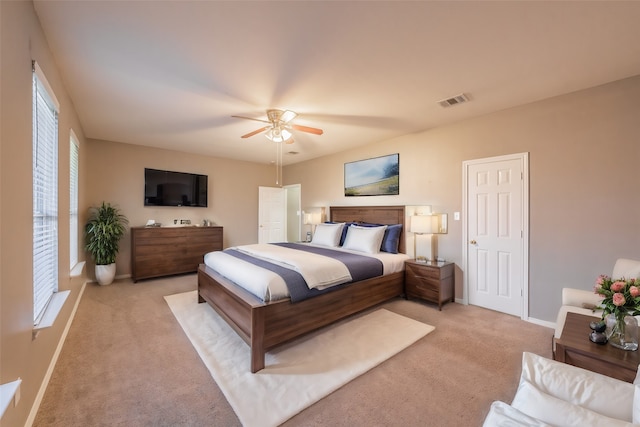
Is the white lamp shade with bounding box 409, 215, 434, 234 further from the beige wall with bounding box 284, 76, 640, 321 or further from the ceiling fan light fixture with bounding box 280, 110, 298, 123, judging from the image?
the ceiling fan light fixture with bounding box 280, 110, 298, 123

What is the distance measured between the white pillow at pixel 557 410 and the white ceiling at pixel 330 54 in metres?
2.12

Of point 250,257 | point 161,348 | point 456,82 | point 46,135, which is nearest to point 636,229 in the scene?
point 456,82

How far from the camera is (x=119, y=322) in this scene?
303 cm

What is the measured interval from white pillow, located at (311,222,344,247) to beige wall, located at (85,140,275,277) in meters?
2.49

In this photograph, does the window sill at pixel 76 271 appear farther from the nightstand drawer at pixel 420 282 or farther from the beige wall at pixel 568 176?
the beige wall at pixel 568 176

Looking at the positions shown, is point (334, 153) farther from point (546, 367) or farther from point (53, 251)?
point (546, 367)

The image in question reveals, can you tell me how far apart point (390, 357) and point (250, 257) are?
1.97 meters

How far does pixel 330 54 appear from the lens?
2.14 m

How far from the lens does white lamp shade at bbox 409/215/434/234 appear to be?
12.2 feet

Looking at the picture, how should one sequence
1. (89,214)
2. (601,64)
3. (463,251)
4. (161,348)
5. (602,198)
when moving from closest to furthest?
(601,64) < (161,348) < (602,198) < (463,251) < (89,214)

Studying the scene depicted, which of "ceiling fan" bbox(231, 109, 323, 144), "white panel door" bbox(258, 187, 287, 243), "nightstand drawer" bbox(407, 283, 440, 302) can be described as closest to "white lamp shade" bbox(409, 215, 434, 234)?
"nightstand drawer" bbox(407, 283, 440, 302)

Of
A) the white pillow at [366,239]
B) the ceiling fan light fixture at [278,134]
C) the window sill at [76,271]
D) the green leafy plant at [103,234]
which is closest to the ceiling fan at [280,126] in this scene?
the ceiling fan light fixture at [278,134]

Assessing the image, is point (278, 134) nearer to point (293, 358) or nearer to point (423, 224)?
point (423, 224)

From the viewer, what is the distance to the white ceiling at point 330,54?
5.60 ft
